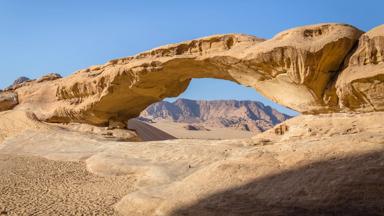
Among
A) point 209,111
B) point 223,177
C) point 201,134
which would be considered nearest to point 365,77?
point 223,177

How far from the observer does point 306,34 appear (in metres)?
8.68

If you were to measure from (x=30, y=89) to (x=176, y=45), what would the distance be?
8.01 meters

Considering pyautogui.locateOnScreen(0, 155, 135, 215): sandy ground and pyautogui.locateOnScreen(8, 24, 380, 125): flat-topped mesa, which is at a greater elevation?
pyautogui.locateOnScreen(8, 24, 380, 125): flat-topped mesa

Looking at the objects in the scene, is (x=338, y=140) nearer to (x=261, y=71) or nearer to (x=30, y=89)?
(x=261, y=71)

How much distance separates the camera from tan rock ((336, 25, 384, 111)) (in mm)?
7898

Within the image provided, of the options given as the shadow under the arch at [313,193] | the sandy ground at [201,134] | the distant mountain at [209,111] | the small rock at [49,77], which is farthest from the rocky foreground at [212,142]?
the distant mountain at [209,111]

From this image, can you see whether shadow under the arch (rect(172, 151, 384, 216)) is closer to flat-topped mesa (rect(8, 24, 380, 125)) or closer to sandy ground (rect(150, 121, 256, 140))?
flat-topped mesa (rect(8, 24, 380, 125))

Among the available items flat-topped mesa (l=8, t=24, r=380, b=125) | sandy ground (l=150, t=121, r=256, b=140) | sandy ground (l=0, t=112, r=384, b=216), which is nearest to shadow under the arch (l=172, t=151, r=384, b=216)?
sandy ground (l=0, t=112, r=384, b=216)

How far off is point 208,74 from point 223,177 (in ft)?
21.8

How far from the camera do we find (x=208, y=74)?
38.1 ft

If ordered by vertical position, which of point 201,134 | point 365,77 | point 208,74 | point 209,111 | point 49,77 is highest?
point 49,77

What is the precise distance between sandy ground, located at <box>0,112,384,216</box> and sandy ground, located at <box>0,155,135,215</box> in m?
0.02

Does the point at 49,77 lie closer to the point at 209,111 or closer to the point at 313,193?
the point at 313,193

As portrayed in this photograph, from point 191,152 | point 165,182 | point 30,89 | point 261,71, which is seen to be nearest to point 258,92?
point 261,71
